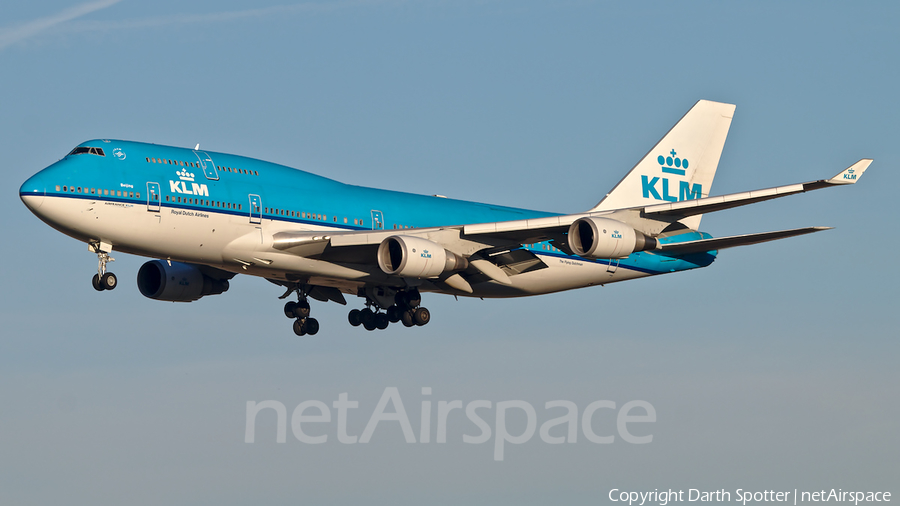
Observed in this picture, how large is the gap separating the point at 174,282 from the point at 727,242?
73.0ft

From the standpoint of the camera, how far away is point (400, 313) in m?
48.6

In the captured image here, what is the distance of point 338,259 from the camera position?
44.2m

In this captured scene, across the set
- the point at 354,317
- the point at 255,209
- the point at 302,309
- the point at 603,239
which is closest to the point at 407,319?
the point at 354,317

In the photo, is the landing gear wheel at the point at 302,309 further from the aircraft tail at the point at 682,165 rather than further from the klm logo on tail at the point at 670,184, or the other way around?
the klm logo on tail at the point at 670,184

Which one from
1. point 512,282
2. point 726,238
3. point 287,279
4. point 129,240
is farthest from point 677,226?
point 129,240

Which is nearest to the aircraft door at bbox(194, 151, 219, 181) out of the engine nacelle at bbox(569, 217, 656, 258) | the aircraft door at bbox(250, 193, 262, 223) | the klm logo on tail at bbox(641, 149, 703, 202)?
the aircraft door at bbox(250, 193, 262, 223)

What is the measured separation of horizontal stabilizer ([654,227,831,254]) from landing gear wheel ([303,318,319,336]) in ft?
48.2

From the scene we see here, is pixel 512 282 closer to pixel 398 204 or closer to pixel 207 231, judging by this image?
pixel 398 204

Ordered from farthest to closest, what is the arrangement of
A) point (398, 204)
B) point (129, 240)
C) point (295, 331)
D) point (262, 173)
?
point (295, 331) → point (398, 204) → point (262, 173) → point (129, 240)

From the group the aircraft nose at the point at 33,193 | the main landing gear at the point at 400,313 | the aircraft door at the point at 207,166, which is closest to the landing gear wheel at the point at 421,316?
the main landing gear at the point at 400,313

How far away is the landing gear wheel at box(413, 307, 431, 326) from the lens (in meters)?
48.3

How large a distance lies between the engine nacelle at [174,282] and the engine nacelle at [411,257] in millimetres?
10082

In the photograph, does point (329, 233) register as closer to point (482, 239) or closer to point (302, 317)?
point (482, 239)

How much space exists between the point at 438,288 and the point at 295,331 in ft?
22.0
